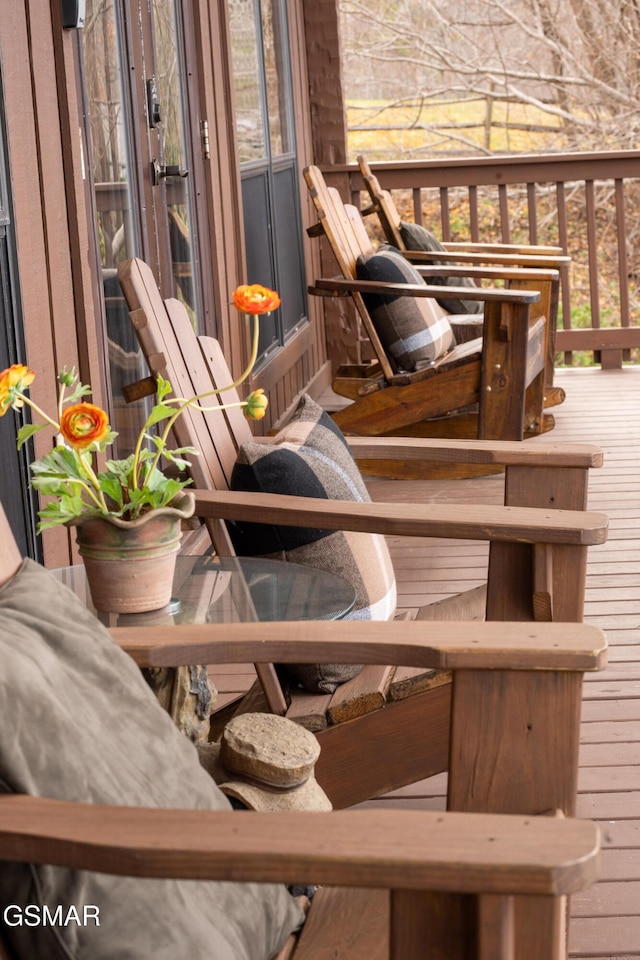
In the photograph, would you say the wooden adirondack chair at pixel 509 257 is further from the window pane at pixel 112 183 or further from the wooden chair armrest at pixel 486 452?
the wooden chair armrest at pixel 486 452

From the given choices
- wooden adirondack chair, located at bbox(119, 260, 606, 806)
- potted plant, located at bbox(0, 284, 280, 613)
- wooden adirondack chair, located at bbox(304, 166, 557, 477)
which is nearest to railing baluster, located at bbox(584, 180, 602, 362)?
wooden adirondack chair, located at bbox(304, 166, 557, 477)

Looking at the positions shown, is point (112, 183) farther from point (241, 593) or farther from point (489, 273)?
point (489, 273)

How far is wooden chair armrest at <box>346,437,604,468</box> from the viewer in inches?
87.5

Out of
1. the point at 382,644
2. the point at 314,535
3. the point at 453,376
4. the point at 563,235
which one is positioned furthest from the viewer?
the point at 563,235

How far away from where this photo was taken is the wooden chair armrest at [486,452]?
222 cm

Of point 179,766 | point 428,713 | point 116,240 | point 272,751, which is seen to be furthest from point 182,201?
point 179,766

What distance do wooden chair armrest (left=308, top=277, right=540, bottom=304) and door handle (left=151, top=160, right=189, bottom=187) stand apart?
0.95 m

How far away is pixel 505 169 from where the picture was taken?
20.3ft

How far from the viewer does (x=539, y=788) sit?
1.30m

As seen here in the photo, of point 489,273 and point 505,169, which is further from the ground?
point 505,169

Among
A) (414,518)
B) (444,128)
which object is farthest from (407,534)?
(444,128)

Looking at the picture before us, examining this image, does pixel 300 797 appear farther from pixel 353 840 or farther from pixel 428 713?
pixel 353 840

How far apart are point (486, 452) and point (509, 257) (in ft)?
10.1

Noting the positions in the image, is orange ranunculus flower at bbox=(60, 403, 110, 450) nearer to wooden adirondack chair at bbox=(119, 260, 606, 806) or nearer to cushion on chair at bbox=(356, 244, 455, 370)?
wooden adirondack chair at bbox=(119, 260, 606, 806)
